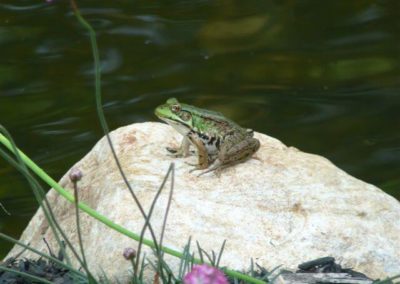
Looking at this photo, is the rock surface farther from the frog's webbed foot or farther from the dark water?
the dark water

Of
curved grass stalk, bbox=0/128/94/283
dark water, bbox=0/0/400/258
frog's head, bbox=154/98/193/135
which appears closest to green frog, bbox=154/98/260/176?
frog's head, bbox=154/98/193/135

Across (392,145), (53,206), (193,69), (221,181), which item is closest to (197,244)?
(221,181)

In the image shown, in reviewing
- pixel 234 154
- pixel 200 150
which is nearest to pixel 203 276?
pixel 234 154

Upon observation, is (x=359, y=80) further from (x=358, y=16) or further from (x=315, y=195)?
(x=315, y=195)

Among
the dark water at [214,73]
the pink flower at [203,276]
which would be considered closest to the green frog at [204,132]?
the pink flower at [203,276]

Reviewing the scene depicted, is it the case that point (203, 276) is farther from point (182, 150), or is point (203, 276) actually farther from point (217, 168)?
point (182, 150)

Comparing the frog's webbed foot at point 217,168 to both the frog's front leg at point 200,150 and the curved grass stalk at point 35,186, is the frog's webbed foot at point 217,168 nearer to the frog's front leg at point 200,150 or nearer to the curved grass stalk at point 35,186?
Answer: the frog's front leg at point 200,150
